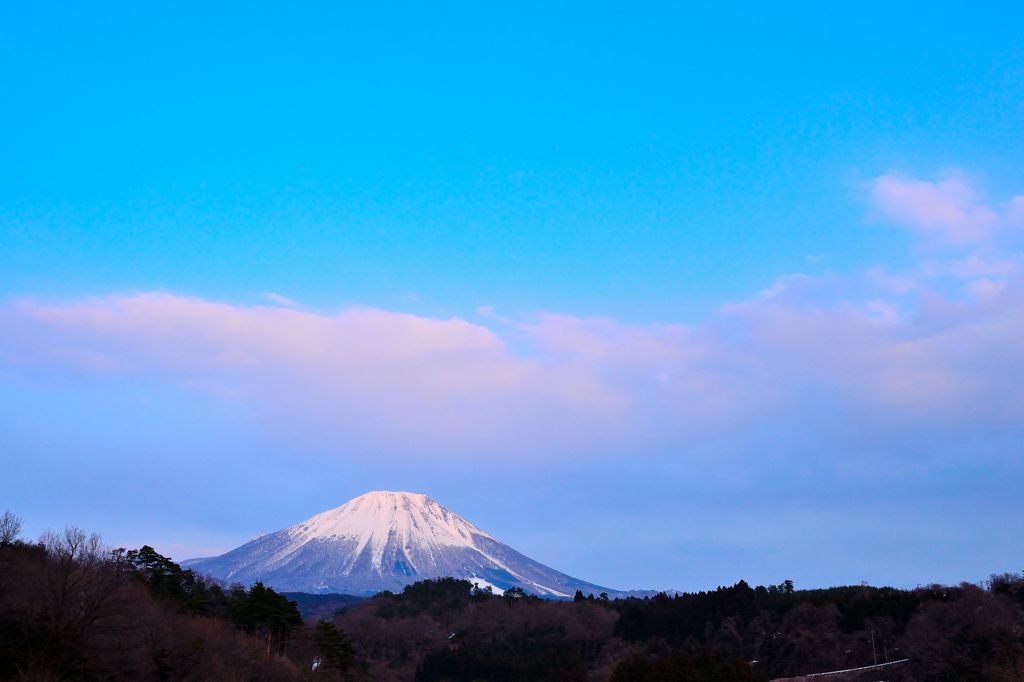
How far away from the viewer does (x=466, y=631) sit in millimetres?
139375

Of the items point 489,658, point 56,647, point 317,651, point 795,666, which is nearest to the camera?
point 56,647

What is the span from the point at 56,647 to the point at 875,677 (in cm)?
7512

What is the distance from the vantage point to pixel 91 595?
40.0 metres

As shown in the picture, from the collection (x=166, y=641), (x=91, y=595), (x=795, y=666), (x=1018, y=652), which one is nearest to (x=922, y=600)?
(x=795, y=666)

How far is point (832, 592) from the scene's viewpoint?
119625mm

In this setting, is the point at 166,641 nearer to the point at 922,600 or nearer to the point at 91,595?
the point at 91,595

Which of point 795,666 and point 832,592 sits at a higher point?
point 832,592

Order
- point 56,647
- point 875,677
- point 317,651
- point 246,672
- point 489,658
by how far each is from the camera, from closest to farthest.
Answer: point 56,647
point 246,672
point 317,651
point 875,677
point 489,658

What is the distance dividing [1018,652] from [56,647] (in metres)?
70.8

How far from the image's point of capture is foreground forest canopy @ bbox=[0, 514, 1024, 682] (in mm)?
39938

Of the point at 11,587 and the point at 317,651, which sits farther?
the point at 317,651

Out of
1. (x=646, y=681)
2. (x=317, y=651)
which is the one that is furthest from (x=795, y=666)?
(x=317, y=651)

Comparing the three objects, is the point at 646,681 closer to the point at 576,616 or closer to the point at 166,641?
the point at 166,641

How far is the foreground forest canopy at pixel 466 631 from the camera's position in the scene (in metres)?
39.9
